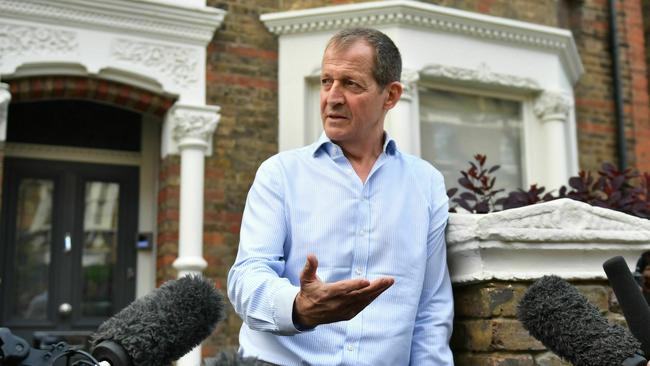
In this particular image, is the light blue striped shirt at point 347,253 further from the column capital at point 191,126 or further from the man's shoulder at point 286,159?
the column capital at point 191,126

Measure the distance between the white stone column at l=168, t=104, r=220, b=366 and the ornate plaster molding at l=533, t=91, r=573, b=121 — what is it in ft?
10.8

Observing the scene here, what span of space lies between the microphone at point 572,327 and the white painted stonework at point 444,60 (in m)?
4.91

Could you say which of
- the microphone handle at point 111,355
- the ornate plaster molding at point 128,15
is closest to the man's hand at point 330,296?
the microphone handle at point 111,355

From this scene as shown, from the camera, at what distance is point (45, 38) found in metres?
6.53

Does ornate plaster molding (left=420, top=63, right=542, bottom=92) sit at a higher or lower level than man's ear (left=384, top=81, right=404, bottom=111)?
higher

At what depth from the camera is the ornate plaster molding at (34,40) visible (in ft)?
20.9

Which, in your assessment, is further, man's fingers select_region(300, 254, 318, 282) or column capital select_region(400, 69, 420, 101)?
column capital select_region(400, 69, 420, 101)

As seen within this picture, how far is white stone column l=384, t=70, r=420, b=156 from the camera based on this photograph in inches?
275

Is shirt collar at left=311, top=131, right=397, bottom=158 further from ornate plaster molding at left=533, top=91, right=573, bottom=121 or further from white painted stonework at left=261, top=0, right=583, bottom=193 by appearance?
ornate plaster molding at left=533, top=91, right=573, bottom=121

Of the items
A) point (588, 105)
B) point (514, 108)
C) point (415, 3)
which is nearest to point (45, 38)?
point (415, 3)

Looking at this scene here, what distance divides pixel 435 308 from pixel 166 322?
0.84 m

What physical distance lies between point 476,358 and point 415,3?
5.24 metres

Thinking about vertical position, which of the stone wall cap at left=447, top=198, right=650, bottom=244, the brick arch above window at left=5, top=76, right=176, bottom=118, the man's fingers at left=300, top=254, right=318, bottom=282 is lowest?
the man's fingers at left=300, top=254, right=318, bottom=282

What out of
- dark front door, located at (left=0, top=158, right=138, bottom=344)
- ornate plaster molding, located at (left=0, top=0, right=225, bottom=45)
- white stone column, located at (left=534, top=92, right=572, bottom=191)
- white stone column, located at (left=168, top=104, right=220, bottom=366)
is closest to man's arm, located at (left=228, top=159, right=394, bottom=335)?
white stone column, located at (left=168, top=104, right=220, bottom=366)
